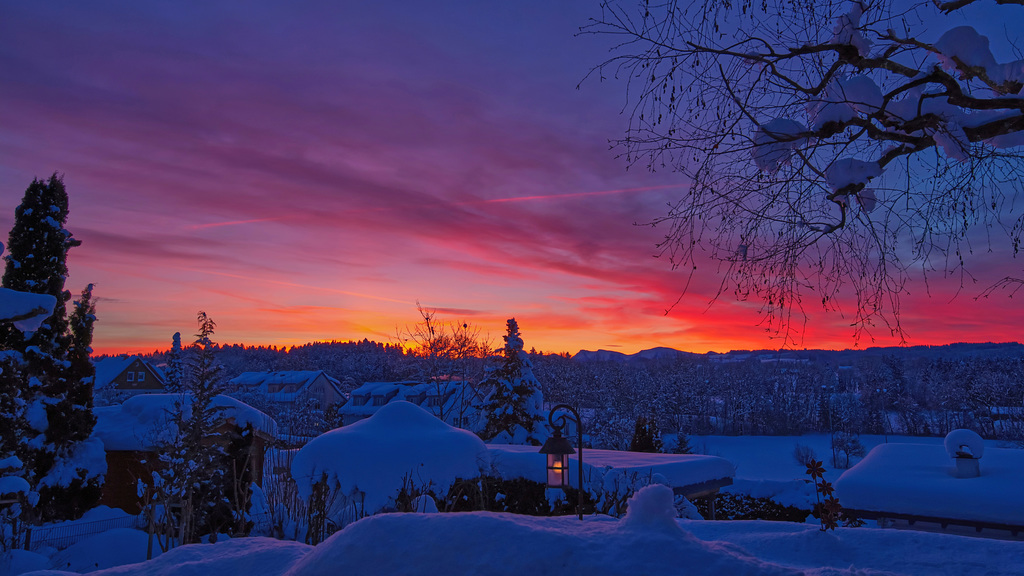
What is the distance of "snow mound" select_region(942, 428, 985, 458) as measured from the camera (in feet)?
36.5

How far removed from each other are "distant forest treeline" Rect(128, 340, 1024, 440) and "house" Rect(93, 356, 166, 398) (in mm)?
10470

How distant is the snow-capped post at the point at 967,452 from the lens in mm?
11125

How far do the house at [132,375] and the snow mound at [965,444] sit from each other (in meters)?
52.8

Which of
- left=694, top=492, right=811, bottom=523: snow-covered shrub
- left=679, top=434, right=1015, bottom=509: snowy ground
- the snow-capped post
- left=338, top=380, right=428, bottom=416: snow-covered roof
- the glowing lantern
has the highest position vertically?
the glowing lantern

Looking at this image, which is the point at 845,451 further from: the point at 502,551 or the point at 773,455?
the point at 502,551

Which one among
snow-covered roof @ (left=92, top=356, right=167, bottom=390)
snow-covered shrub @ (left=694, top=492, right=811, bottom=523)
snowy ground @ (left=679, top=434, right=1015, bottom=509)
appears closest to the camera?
snow-covered shrub @ (left=694, top=492, right=811, bottom=523)

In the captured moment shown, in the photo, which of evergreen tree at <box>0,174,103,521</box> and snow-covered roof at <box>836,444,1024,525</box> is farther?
evergreen tree at <box>0,174,103,521</box>

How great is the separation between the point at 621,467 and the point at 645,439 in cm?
1070

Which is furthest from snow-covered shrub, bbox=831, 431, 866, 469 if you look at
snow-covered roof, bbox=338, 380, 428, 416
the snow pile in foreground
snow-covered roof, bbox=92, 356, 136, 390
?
snow-covered roof, bbox=92, 356, 136, 390

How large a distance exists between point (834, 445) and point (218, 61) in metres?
60.4

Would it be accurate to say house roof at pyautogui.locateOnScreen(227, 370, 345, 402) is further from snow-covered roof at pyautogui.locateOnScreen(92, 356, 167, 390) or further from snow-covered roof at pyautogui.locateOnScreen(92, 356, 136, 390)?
snow-covered roof at pyautogui.locateOnScreen(92, 356, 136, 390)

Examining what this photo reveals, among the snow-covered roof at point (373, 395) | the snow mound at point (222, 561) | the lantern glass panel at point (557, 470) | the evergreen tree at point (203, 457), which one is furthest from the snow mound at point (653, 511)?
the snow-covered roof at point (373, 395)

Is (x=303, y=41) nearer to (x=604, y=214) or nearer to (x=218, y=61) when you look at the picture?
(x=218, y=61)

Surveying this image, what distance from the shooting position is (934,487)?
35.6ft
